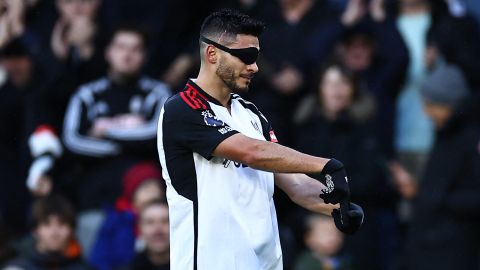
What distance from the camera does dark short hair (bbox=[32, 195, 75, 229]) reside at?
31.6 ft

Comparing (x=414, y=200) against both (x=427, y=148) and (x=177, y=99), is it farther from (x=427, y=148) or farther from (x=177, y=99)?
(x=177, y=99)

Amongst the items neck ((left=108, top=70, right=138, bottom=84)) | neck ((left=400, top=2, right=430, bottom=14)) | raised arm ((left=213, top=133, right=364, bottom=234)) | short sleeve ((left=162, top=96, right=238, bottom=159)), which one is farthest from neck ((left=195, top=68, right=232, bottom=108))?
neck ((left=400, top=2, right=430, bottom=14))

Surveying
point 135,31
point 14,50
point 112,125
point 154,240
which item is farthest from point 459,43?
point 14,50

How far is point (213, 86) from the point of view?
6.38m

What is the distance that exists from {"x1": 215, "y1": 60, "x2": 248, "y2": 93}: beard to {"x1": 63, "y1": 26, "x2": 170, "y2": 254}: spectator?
397 cm

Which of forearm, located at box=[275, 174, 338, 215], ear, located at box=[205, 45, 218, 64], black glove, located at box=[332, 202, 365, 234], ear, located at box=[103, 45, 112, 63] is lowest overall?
ear, located at box=[103, 45, 112, 63]

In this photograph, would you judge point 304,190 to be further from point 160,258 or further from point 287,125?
point 287,125

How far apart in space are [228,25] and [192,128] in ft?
1.83

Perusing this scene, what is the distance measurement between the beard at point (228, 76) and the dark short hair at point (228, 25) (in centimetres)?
15

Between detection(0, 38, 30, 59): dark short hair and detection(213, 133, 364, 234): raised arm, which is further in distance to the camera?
detection(0, 38, 30, 59): dark short hair

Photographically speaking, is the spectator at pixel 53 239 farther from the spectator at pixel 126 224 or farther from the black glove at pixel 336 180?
the black glove at pixel 336 180

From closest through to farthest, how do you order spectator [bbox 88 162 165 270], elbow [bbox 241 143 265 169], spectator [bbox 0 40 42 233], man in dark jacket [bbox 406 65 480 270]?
elbow [bbox 241 143 265 169] → man in dark jacket [bbox 406 65 480 270] → spectator [bbox 88 162 165 270] → spectator [bbox 0 40 42 233]

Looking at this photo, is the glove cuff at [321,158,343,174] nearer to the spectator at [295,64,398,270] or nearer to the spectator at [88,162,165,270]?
the spectator at [295,64,398,270]

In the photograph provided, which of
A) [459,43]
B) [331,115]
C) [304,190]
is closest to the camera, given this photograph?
[304,190]
